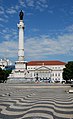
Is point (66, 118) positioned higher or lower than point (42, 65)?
lower

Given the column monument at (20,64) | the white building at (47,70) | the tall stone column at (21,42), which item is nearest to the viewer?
the tall stone column at (21,42)

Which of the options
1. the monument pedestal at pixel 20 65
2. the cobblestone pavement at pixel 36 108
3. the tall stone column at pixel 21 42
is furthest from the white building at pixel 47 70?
the cobblestone pavement at pixel 36 108

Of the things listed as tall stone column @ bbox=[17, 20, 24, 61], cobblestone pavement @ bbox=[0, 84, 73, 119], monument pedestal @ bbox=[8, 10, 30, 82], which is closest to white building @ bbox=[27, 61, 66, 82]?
monument pedestal @ bbox=[8, 10, 30, 82]

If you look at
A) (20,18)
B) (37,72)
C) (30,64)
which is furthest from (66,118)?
(30,64)

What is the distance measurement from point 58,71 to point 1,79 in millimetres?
68961

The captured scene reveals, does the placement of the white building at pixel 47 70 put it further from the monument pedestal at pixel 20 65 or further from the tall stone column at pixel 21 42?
the tall stone column at pixel 21 42

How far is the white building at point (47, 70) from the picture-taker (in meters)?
160

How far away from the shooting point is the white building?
160 m

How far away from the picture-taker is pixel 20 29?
303ft

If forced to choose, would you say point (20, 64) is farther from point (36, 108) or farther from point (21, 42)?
point (36, 108)

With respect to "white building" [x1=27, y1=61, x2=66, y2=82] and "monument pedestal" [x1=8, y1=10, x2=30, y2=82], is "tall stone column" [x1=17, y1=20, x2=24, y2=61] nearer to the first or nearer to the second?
"monument pedestal" [x1=8, y1=10, x2=30, y2=82]

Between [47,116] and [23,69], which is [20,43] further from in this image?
[47,116]

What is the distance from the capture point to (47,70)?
161125 millimetres

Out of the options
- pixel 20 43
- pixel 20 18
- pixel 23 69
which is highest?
pixel 20 18
